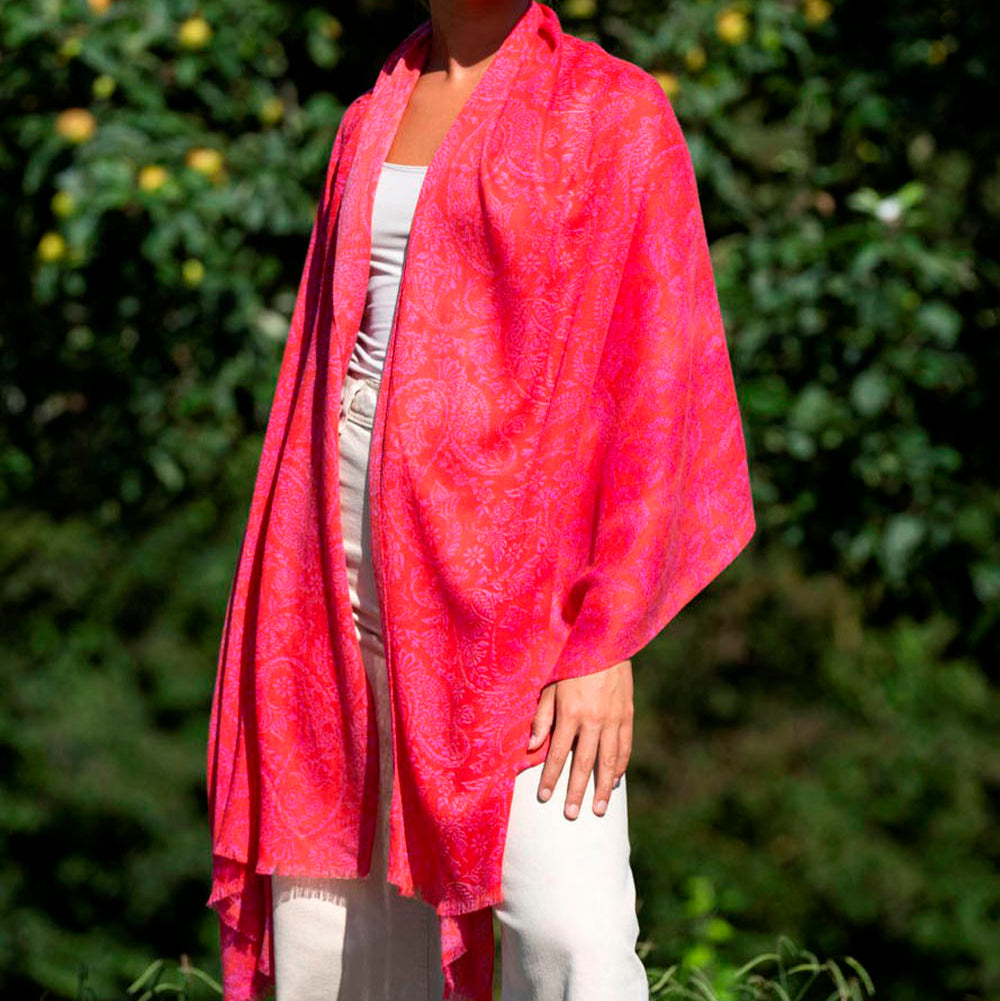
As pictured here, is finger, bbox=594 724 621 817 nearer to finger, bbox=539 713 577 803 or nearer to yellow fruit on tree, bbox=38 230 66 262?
finger, bbox=539 713 577 803

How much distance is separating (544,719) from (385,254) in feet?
1.56

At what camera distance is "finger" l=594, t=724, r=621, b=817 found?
1.47 m

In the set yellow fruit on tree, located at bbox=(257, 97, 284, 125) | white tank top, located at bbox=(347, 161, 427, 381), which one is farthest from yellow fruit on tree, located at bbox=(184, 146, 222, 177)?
white tank top, located at bbox=(347, 161, 427, 381)

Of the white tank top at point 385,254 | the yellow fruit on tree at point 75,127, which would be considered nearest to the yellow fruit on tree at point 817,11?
the yellow fruit on tree at point 75,127

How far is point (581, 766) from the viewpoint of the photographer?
57.4 inches

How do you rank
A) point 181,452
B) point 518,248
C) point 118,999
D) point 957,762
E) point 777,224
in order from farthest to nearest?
point 957,762
point 118,999
point 181,452
point 777,224
point 518,248

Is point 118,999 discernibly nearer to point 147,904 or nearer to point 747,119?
point 147,904

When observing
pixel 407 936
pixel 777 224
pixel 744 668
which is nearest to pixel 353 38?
pixel 777 224

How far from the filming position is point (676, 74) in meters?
2.70

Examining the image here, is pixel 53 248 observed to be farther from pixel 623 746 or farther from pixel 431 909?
pixel 623 746

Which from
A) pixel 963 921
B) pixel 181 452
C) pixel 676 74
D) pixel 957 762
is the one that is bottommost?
pixel 963 921

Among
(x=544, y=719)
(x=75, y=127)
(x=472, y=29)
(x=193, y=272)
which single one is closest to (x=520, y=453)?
(x=544, y=719)

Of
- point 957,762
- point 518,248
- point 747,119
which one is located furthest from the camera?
point 957,762

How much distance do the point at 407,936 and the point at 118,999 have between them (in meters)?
3.30
